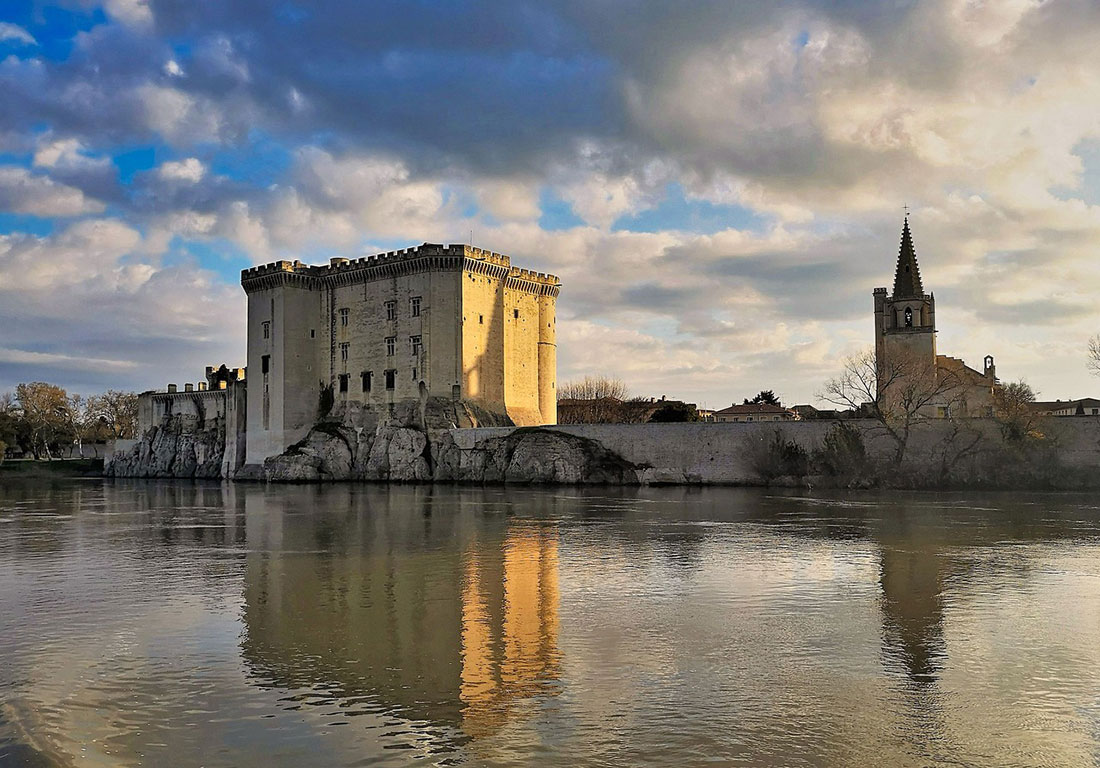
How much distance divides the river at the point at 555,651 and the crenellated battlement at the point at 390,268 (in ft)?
122

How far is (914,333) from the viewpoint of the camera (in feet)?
193

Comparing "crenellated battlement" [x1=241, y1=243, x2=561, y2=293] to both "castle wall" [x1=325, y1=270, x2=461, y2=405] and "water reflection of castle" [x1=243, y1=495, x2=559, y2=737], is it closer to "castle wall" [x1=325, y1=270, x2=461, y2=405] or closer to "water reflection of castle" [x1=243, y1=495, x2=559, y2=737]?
"castle wall" [x1=325, y1=270, x2=461, y2=405]

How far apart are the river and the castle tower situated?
3738 centimetres

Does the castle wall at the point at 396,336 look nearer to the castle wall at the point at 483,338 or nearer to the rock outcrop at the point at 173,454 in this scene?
the castle wall at the point at 483,338

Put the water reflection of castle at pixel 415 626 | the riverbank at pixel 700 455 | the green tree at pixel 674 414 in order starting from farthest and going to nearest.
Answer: the green tree at pixel 674 414
the riverbank at pixel 700 455
the water reflection of castle at pixel 415 626

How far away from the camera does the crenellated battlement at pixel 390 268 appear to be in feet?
192

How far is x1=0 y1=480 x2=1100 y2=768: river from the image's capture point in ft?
24.6

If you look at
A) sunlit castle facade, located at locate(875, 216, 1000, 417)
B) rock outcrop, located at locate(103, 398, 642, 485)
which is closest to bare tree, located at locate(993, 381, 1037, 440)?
sunlit castle facade, located at locate(875, 216, 1000, 417)

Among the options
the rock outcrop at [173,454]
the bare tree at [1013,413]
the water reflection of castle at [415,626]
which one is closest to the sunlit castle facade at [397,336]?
the rock outcrop at [173,454]

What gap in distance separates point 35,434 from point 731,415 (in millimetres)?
65311

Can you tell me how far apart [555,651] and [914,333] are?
176ft

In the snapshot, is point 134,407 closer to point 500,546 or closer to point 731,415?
point 731,415

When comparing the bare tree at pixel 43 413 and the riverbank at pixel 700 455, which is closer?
the riverbank at pixel 700 455

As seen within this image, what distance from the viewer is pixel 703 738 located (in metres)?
7.57
